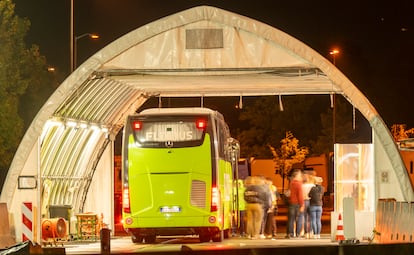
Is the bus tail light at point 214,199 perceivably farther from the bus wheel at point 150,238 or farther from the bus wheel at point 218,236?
the bus wheel at point 150,238

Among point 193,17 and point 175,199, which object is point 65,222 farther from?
point 193,17

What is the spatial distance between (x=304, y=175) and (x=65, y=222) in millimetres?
6761

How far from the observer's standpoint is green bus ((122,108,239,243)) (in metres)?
26.2

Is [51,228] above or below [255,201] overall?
below

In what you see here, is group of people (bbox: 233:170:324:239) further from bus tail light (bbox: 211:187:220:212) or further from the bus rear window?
the bus rear window

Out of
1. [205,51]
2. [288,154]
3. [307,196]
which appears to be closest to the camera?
[205,51]

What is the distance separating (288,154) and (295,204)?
1616 inches

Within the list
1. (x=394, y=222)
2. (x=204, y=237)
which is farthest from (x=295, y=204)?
(x=394, y=222)

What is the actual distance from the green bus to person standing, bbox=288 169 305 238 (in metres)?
2.98

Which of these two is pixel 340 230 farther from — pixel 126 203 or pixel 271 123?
pixel 271 123

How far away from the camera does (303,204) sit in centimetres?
2902

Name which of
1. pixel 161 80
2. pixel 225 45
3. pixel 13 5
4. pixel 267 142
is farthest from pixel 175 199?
pixel 267 142

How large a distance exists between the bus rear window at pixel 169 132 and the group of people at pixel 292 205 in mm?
3294

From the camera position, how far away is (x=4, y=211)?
74.1ft
